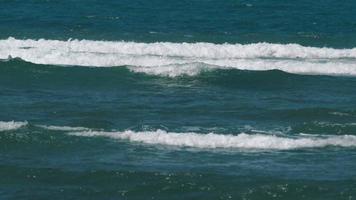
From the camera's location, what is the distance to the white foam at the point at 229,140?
1172 inches

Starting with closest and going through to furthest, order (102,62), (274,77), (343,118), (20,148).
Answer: (20,148), (343,118), (274,77), (102,62)

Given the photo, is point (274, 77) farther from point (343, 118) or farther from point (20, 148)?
point (20, 148)

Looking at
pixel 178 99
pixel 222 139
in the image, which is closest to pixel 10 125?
pixel 222 139

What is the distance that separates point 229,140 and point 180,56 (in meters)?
14.4

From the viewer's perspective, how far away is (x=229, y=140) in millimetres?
30141

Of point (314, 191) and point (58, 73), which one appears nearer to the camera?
point (314, 191)

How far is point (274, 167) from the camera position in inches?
1094

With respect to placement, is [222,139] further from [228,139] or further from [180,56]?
[180,56]

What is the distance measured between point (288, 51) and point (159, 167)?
17638 millimetres

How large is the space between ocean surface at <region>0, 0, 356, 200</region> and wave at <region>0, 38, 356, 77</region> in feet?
0.24

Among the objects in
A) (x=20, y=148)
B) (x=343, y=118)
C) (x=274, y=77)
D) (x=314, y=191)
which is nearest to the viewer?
(x=314, y=191)

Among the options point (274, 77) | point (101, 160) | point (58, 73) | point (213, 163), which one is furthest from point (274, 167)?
point (58, 73)

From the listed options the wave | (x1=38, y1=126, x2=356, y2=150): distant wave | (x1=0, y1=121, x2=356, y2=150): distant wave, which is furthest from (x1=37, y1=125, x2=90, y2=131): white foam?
the wave

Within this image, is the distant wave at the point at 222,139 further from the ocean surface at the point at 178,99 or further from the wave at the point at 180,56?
the wave at the point at 180,56
